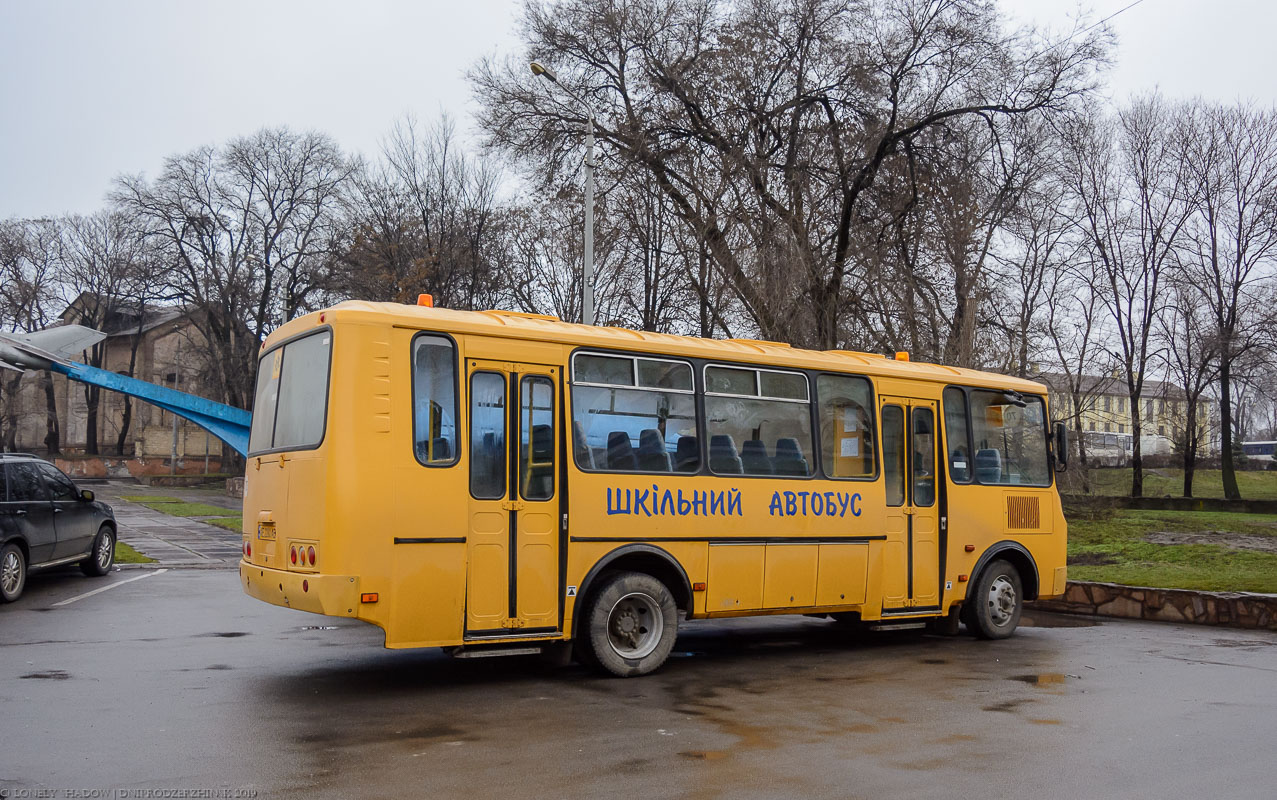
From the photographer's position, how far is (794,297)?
2202cm

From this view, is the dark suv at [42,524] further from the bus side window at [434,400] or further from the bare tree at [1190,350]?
the bare tree at [1190,350]

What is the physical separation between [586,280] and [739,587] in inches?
422

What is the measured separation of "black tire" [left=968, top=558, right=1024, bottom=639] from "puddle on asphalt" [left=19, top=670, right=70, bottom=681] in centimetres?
932

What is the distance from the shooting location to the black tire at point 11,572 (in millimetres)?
13758

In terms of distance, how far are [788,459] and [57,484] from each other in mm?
11029

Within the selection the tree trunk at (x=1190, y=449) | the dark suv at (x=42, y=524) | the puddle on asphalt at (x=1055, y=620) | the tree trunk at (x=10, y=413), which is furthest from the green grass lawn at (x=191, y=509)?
the tree trunk at (x=1190, y=449)

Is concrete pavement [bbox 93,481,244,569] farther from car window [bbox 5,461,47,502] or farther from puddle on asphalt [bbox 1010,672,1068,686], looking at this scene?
puddle on asphalt [bbox 1010,672,1068,686]

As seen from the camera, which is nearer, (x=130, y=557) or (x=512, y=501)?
(x=512, y=501)

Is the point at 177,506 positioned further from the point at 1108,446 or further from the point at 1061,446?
the point at 1108,446

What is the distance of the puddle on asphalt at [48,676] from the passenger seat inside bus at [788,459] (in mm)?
6623

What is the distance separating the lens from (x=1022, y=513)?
42.3ft

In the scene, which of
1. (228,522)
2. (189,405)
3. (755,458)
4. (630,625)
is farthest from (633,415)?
(228,522)

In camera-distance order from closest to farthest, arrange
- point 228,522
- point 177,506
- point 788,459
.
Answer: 1. point 788,459
2. point 228,522
3. point 177,506

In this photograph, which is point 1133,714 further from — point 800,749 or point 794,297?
point 794,297
